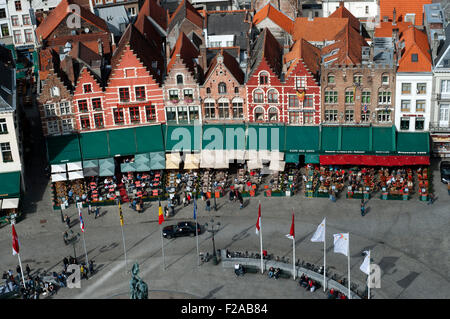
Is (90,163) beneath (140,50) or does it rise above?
beneath

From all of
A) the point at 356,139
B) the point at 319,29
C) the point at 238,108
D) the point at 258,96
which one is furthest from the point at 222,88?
the point at 319,29

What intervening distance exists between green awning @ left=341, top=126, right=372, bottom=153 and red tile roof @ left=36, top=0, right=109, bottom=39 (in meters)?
43.2

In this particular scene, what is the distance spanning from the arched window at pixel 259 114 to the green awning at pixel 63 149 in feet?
76.5

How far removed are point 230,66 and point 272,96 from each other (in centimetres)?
664

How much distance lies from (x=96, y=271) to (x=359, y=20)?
205 feet

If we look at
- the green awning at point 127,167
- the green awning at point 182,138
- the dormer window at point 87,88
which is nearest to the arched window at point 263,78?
the green awning at point 182,138

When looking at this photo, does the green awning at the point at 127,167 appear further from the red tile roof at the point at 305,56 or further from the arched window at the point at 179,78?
the red tile roof at the point at 305,56

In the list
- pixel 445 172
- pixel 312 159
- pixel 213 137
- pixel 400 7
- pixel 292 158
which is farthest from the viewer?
pixel 400 7

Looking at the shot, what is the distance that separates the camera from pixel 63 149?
328 ft

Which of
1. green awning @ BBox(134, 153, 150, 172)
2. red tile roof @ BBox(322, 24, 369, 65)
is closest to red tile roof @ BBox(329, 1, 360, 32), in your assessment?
red tile roof @ BBox(322, 24, 369, 65)

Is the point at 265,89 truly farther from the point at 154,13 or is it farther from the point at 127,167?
the point at 154,13

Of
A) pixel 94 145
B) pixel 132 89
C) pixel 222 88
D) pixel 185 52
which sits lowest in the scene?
pixel 94 145

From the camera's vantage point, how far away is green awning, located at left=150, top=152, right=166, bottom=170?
98.9 meters

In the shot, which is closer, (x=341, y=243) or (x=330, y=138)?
(x=341, y=243)
